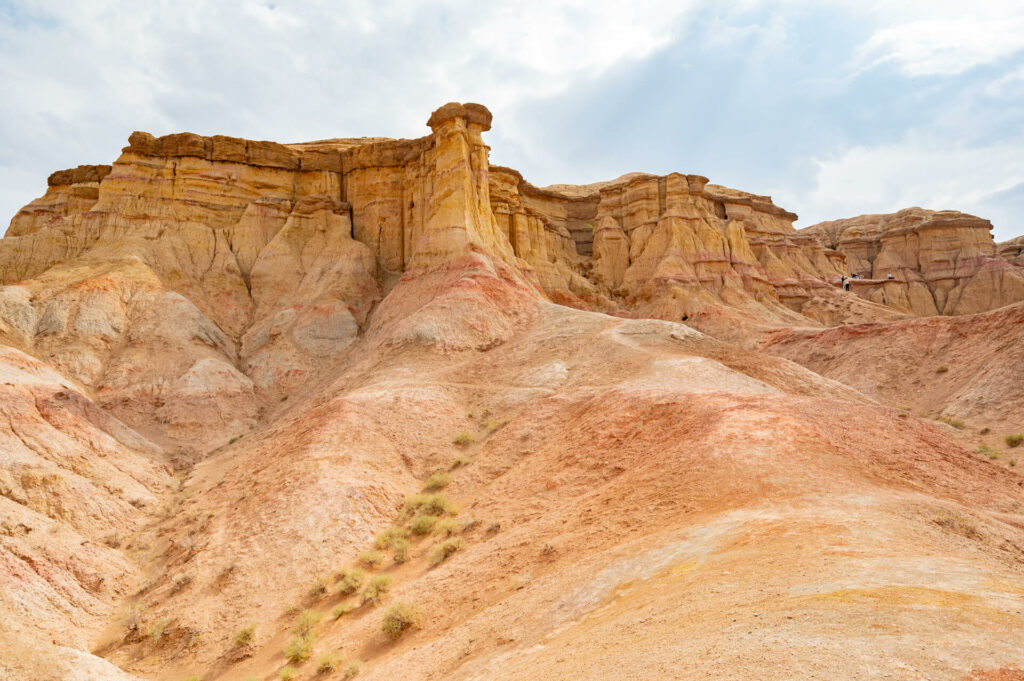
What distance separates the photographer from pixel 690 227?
54125 mm

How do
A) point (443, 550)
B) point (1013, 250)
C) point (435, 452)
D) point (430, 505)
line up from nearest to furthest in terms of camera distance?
1. point (443, 550)
2. point (430, 505)
3. point (435, 452)
4. point (1013, 250)

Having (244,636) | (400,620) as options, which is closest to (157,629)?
(244,636)

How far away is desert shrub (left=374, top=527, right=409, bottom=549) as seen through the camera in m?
14.2

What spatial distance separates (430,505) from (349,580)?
3336mm

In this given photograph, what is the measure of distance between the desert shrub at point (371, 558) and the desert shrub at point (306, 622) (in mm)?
1920

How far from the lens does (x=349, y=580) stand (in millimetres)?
12508

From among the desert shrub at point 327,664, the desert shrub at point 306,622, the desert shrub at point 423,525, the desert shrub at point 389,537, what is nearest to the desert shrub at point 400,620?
the desert shrub at point 327,664

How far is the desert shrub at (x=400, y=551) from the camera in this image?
44.1ft

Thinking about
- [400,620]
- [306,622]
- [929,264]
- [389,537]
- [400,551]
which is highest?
[929,264]

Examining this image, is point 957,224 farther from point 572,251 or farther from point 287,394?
point 287,394

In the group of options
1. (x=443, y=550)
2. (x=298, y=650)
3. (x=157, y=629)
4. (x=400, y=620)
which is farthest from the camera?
(x=443, y=550)

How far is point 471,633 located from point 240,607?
6.20m

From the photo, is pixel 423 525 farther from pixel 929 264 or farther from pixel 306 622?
pixel 929 264

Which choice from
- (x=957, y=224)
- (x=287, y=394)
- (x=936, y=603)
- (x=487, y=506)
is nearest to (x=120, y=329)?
(x=287, y=394)
